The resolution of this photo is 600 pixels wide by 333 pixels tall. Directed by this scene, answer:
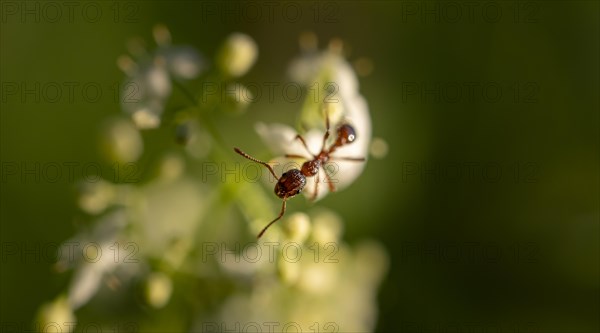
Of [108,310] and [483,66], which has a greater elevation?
[483,66]

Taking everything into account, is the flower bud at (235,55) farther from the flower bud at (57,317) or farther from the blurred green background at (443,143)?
the blurred green background at (443,143)

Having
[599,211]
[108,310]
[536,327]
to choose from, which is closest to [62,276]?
[108,310]

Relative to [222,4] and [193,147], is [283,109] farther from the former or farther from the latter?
[193,147]

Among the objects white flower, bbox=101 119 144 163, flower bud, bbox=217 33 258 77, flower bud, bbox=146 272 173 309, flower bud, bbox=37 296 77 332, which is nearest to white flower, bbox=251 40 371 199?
flower bud, bbox=217 33 258 77

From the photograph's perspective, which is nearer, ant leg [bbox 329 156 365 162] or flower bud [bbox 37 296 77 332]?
flower bud [bbox 37 296 77 332]

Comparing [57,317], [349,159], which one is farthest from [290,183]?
[57,317]

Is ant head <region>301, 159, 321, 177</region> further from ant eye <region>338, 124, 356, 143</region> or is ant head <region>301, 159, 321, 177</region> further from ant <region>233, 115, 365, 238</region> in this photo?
ant eye <region>338, 124, 356, 143</region>

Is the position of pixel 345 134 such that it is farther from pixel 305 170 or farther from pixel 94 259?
pixel 94 259
